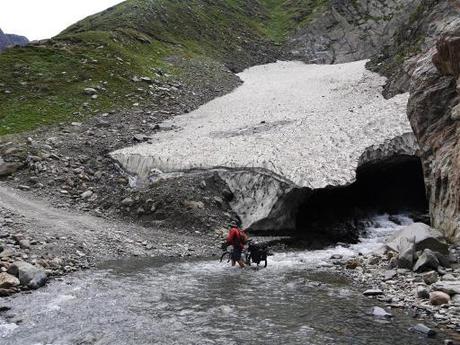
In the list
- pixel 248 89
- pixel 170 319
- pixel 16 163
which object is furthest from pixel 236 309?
pixel 248 89

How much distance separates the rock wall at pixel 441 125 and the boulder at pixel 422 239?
1.55m

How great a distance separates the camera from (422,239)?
17.9 m

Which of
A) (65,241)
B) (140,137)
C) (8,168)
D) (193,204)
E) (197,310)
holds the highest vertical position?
(140,137)

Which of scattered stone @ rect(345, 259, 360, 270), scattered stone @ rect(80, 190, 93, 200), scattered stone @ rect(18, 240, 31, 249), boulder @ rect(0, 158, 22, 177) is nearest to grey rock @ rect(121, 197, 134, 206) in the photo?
scattered stone @ rect(80, 190, 93, 200)

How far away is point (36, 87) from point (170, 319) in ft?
116

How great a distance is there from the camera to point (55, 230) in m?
20.8

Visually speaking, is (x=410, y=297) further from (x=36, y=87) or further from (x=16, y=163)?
(x=36, y=87)

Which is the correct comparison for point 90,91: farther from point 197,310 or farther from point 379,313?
point 379,313

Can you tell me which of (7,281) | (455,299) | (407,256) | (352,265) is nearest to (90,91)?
(7,281)

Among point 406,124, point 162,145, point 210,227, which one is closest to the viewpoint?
point 210,227

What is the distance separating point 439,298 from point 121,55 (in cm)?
4572

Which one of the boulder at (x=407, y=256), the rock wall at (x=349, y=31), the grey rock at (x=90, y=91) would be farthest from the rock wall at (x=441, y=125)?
the rock wall at (x=349, y=31)

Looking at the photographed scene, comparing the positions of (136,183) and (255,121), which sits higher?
(255,121)

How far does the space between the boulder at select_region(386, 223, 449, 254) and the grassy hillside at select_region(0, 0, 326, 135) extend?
28.1 m
